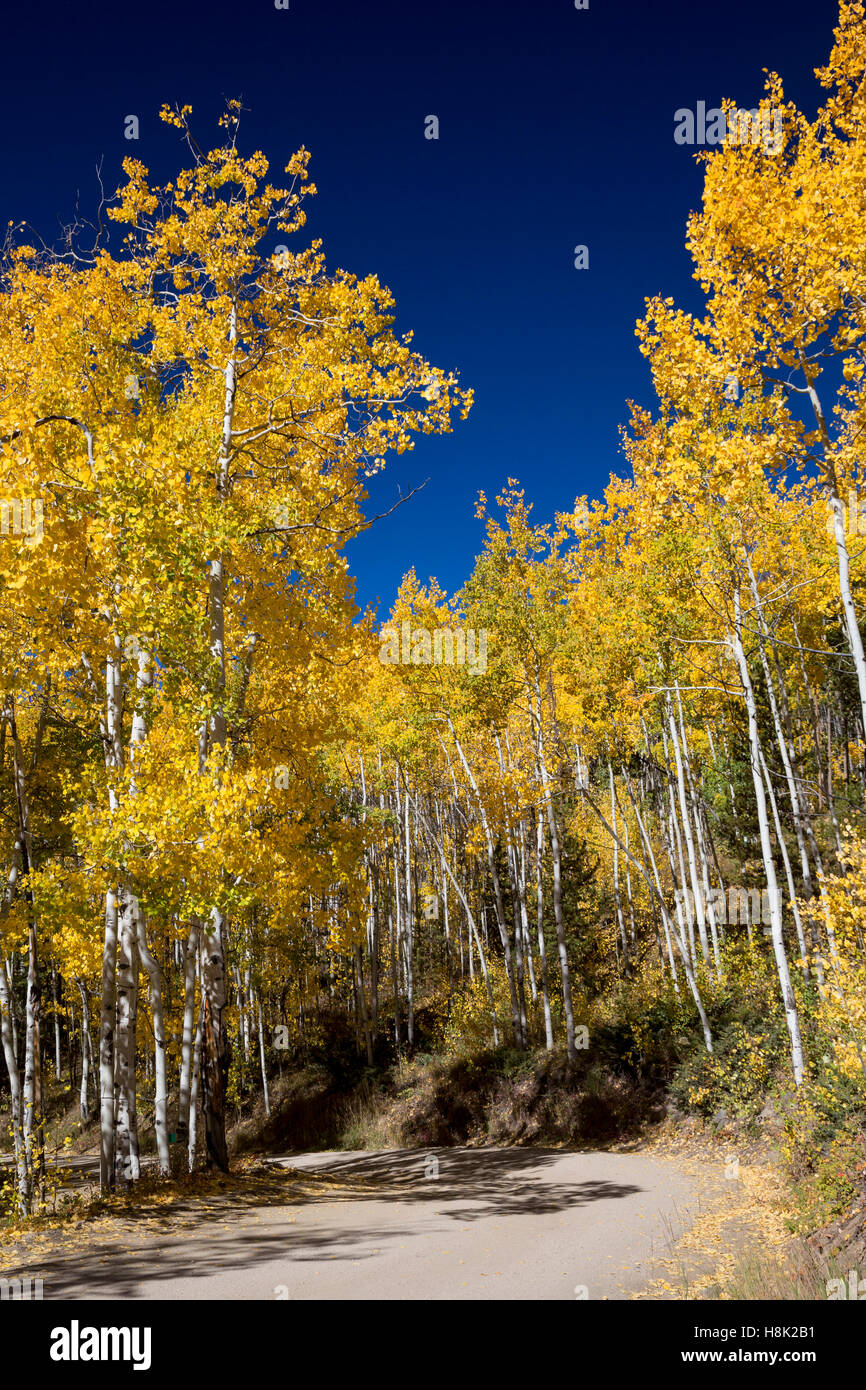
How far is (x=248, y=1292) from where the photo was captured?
178 inches

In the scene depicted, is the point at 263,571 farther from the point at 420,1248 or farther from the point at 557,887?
the point at 557,887

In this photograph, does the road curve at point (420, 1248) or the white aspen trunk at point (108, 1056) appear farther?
the white aspen trunk at point (108, 1056)

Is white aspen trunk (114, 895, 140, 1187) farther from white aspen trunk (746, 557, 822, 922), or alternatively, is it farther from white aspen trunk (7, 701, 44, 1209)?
white aspen trunk (746, 557, 822, 922)

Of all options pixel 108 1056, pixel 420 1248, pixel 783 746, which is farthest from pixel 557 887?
pixel 420 1248

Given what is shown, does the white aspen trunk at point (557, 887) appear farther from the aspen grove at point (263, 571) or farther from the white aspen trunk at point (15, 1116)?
the white aspen trunk at point (15, 1116)

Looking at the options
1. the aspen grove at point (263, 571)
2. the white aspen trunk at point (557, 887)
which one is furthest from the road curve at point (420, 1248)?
the white aspen trunk at point (557, 887)

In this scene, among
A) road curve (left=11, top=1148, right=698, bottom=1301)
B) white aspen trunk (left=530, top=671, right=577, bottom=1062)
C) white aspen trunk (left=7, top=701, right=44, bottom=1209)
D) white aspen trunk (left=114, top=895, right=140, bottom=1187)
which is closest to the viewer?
road curve (left=11, top=1148, right=698, bottom=1301)

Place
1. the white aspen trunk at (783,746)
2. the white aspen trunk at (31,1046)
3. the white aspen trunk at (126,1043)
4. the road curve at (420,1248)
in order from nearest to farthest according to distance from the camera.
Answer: the road curve at (420,1248) → the white aspen trunk at (31,1046) → the white aspen trunk at (126,1043) → the white aspen trunk at (783,746)

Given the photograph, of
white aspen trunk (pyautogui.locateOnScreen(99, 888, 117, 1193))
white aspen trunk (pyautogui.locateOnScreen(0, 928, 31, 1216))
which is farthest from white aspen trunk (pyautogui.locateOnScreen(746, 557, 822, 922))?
white aspen trunk (pyautogui.locateOnScreen(0, 928, 31, 1216))

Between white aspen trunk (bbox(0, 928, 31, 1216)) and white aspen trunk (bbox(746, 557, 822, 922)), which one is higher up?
white aspen trunk (bbox(746, 557, 822, 922))

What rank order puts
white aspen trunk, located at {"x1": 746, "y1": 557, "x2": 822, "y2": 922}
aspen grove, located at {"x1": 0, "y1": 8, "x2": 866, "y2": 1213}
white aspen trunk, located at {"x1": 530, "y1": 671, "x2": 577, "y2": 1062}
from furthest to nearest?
white aspen trunk, located at {"x1": 530, "y1": 671, "x2": 577, "y2": 1062} < white aspen trunk, located at {"x1": 746, "y1": 557, "x2": 822, "y2": 922} < aspen grove, located at {"x1": 0, "y1": 8, "x2": 866, "y2": 1213}

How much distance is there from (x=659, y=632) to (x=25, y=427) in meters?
9.27
